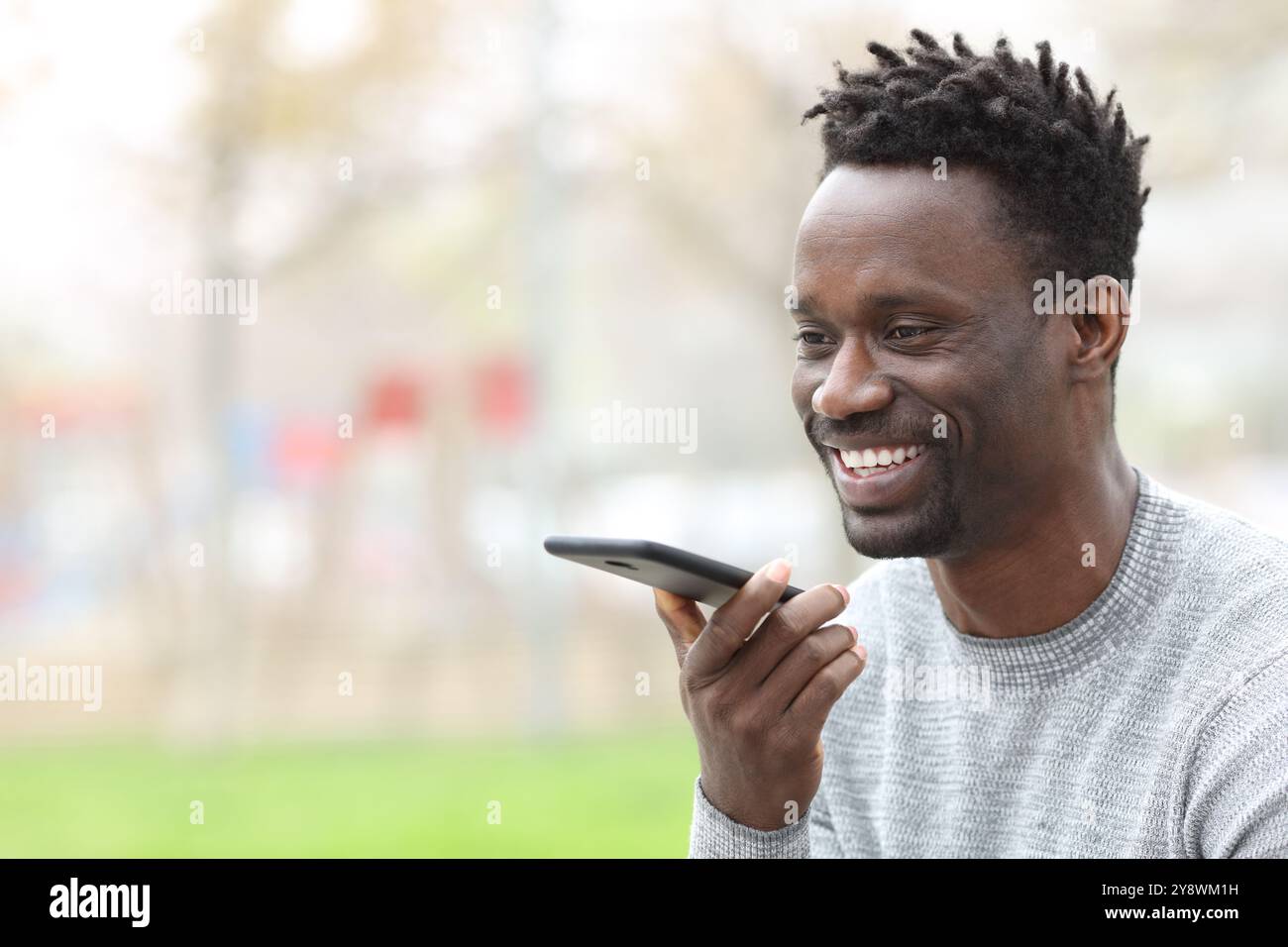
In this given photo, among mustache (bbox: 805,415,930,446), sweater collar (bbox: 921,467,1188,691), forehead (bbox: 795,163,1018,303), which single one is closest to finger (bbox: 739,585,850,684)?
mustache (bbox: 805,415,930,446)

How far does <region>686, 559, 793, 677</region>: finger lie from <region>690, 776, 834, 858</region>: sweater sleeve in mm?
265

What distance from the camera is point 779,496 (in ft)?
28.1

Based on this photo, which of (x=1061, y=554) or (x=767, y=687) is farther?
(x=1061, y=554)

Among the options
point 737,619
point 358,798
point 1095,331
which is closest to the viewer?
point 737,619

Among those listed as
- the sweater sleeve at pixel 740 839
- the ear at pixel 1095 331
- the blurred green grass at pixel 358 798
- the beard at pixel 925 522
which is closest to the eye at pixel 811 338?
the beard at pixel 925 522

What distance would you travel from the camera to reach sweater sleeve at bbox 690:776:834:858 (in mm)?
2238

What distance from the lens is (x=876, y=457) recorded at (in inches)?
88.6

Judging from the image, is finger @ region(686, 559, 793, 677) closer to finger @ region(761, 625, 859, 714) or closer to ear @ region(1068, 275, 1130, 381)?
finger @ region(761, 625, 859, 714)

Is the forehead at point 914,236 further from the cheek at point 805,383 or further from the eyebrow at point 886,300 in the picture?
the cheek at point 805,383

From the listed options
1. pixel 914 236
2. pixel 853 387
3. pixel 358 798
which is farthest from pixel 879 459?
pixel 358 798

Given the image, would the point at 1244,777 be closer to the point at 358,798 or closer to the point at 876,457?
the point at 876,457

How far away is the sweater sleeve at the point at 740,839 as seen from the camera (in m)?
2.24

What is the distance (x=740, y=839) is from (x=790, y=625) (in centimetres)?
39

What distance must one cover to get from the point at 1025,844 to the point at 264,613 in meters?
7.28
